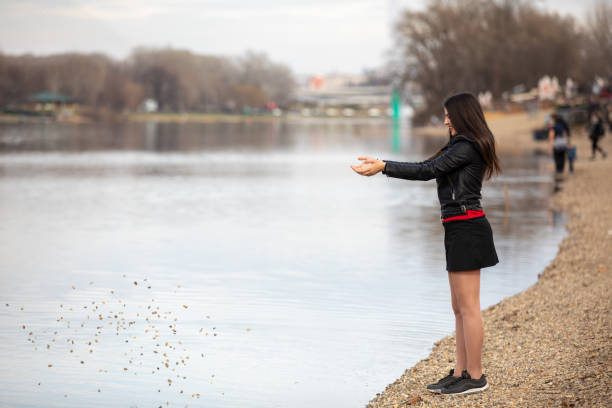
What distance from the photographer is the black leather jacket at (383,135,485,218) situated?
6.05m

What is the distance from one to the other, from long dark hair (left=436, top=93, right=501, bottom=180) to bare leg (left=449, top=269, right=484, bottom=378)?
0.78 m

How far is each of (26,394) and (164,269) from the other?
5253 mm

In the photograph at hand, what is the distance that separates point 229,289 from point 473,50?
7966 cm

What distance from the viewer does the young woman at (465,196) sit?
19.9 ft

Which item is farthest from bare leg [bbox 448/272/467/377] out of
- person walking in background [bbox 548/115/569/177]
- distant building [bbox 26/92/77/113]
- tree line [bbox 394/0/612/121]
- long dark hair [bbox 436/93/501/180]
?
distant building [bbox 26/92/77/113]

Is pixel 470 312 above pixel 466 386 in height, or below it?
above

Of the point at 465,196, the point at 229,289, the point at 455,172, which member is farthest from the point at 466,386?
the point at 229,289

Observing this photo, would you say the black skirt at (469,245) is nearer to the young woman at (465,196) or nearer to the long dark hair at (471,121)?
the young woman at (465,196)

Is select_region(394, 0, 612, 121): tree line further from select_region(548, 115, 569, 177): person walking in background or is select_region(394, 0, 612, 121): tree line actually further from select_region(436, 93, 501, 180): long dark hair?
select_region(436, 93, 501, 180): long dark hair

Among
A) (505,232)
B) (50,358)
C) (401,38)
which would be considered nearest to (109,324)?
(50,358)

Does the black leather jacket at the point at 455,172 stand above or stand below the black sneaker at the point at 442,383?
above

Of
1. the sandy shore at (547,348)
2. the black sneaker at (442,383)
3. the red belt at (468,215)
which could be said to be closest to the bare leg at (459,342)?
the black sneaker at (442,383)

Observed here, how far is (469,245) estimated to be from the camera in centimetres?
607

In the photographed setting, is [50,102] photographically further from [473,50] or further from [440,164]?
[440,164]
